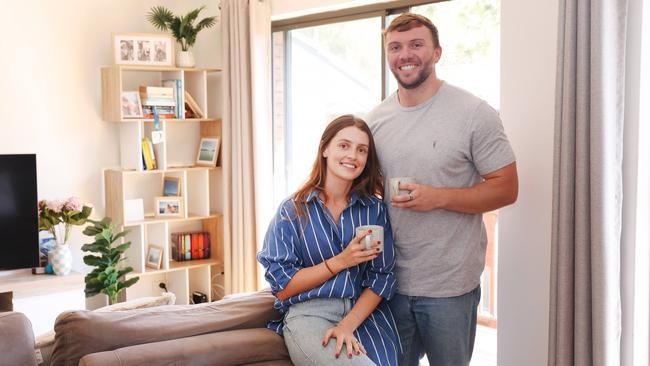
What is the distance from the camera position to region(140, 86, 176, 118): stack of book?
507 cm

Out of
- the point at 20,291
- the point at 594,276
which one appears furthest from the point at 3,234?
the point at 594,276

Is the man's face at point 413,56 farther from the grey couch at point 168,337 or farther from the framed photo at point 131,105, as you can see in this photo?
the framed photo at point 131,105

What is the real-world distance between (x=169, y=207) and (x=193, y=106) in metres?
0.73

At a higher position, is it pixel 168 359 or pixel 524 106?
pixel 524 106

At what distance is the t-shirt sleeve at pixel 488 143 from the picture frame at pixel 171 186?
3188mm

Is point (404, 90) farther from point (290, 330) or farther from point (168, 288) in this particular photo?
point (168, 288)

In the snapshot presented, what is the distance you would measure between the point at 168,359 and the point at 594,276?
4.76 feet

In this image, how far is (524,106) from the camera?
308 centimetres

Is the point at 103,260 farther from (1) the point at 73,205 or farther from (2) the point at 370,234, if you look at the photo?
(2) the point at 370,234

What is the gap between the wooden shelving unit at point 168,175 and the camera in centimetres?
507

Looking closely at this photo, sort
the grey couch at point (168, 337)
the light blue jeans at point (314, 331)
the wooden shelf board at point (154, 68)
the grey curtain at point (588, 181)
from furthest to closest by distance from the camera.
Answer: the wooden shelf board at point (154, 68) → the grey curtain at point (588, 181) → the light blue jeans at point (314, 331) → the grey couch at point (168, 337)

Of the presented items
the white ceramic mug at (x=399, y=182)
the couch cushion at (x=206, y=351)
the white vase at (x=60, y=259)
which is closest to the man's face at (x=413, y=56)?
the white ceramic mug at (x=399, y=182)

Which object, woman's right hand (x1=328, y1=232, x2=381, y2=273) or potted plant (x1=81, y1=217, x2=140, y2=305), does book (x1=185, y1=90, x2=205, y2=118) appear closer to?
potted plant (x1=81, y1=217, x2=140, y2=305)

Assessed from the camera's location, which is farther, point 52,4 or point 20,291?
point 52,4
